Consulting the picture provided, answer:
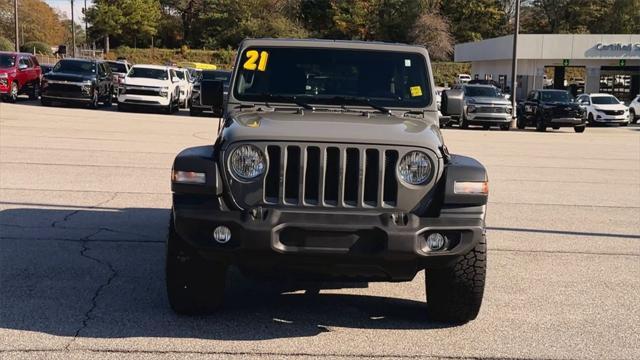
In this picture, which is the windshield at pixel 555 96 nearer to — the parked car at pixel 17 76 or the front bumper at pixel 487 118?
the front bumper at pixel 487 118

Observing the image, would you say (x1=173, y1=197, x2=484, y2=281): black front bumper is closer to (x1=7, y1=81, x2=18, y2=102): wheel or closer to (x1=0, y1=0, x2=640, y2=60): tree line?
(x1=7, y1=81, x2=18, y2=102): wheel

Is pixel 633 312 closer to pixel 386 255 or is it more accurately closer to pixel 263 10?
pixel 386 255

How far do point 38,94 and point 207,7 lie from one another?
4998 cm

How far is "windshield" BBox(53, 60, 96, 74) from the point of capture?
102 feet

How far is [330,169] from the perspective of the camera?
16.4 ft

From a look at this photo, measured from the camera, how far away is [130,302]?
585 centimetres

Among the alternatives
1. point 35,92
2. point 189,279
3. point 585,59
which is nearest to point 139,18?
point 585,59

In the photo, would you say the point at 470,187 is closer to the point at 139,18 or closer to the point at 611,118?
the point at 611,118

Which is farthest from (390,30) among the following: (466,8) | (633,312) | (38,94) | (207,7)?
(633,312)

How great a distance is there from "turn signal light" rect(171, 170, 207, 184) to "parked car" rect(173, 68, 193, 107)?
93.8 ft

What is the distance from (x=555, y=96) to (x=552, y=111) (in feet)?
4.15

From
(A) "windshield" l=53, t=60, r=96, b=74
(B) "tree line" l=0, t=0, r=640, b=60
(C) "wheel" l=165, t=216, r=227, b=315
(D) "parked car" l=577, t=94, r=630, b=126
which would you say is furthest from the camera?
(B) "tree line" l=0, t=0, r=640, b=60

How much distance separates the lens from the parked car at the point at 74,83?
29.9 m

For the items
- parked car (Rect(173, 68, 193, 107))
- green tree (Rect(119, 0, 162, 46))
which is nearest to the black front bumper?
parked car (Rect(173, 68, 193, 107))
